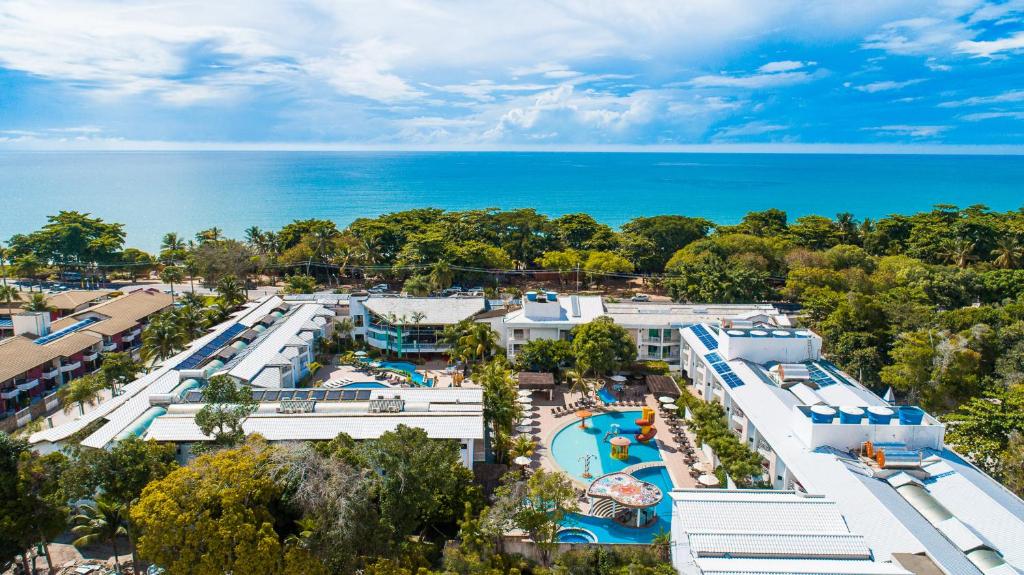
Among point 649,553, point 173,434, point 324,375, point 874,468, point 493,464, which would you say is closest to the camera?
point 649,553

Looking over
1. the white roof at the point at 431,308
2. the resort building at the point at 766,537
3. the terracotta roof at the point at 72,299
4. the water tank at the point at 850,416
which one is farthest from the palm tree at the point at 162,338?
the water tank at the point at 850,416

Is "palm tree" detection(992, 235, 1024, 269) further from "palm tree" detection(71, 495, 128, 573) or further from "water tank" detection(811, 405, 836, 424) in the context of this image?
"palm tree" detection(71, 495, 128, 573)

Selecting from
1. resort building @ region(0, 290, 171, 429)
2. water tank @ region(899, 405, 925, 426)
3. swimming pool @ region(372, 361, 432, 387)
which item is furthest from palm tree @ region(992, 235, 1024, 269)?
resort building @ region(0, 290, 171, 429)

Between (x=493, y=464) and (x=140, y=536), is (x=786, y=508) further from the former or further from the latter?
(x=140, y=536)

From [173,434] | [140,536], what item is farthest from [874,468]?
[173,434]

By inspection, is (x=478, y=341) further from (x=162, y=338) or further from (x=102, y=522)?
(x=102, y=522)

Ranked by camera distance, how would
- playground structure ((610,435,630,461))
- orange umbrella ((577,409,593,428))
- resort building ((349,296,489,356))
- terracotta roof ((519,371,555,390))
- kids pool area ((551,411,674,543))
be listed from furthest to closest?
resort building ((349,296,489,356)) < terracotta roof ((519,371,555,390)) < orange umbrella ((577,409,593,428)) < playground structure ((610,435,630,461)) < kids pool area ((551,411,674,543))

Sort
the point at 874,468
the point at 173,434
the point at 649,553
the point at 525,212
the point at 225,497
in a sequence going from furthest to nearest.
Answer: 1. the point at 525,212
2. the point at 173,434
3. the point at 874,468
4. the point at 649,553
5. the point at 225,497

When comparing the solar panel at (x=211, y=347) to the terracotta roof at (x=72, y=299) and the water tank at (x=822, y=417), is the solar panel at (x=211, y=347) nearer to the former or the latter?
the terracotta roof at (x=72, y=299)
